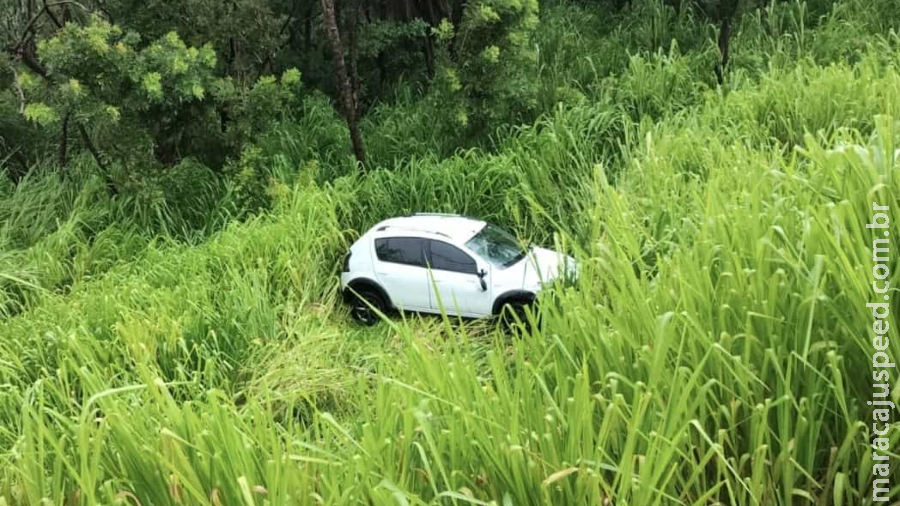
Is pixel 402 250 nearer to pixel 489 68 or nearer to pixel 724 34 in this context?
pixel 489 68

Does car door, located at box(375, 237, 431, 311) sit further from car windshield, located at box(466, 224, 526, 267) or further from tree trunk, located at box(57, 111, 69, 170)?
tree trunk, located at box(57, 111, 69, 170)

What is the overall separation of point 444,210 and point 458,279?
144 cm

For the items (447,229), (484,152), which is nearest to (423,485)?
(447,229)

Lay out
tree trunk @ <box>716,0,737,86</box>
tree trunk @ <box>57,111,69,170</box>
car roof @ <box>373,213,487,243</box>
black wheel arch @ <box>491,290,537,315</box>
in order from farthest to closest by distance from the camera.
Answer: tree trunk @ <box>57,111,69,170</box>
tree trunk @ <box>716,0,737,86</box>
car roof @ <box>373,213,487,243</box>
black wheel arch @ <box>491,290,537,315</box>

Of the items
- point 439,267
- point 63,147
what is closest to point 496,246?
point 439,267

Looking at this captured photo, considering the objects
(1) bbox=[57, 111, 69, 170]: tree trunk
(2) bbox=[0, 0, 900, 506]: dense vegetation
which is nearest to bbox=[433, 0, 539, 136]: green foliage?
(2) bbox=[0, 0, 900, 506]: dense vegetation

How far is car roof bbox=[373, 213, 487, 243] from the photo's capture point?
658 centimetres

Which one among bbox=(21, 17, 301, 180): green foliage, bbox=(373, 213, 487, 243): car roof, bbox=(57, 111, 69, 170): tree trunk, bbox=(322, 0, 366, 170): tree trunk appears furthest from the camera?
bbox=(57, 111, 69, 170): tree trunk

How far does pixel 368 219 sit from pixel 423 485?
5986mm

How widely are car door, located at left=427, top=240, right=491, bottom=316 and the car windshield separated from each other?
15cm

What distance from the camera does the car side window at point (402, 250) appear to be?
→ 261 inches

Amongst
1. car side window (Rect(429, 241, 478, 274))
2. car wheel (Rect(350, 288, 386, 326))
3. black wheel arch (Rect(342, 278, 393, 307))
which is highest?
car side window (Rect(429, 241, 478, 274))

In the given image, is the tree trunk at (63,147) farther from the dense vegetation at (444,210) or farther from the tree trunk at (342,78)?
the tree trunk at (342,78)

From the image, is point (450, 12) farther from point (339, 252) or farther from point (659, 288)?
point (659, 288)
